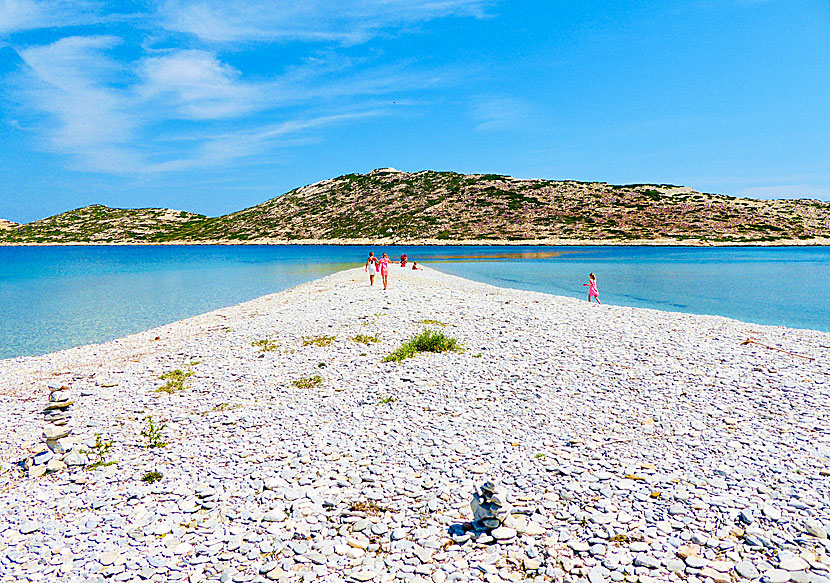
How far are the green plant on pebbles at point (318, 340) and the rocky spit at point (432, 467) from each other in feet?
3.69

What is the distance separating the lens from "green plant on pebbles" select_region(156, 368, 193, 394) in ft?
42.7

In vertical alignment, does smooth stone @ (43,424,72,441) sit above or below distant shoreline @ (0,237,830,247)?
below

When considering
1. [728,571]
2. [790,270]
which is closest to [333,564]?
[728,571]

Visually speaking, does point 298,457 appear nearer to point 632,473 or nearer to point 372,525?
point 372,525

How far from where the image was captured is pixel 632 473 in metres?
8.17

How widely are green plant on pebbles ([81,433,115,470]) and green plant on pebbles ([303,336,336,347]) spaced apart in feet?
25.7

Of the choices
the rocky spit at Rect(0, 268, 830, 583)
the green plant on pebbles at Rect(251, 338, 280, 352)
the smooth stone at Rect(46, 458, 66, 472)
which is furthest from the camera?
the green plant on pebbles at Rect(251, 338, 280, 352)

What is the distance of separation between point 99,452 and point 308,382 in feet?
16.7

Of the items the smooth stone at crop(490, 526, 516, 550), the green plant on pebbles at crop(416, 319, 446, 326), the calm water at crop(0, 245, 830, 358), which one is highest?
the green plant on pebbles at crop(416, 319, 446, 326)

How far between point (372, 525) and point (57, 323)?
30.1 meters

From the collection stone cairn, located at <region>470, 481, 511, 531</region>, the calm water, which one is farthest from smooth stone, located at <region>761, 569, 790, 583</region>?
the calm water

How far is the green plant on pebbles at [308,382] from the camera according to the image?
1312 cm

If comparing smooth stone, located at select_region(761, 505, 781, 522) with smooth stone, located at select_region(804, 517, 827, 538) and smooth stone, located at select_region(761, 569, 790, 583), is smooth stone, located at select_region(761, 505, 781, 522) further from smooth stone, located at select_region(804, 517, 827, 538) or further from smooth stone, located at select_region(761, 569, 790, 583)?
smooth stone, located at select_region(761, 569, 790, 583)

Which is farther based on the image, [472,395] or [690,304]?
[690,304]
